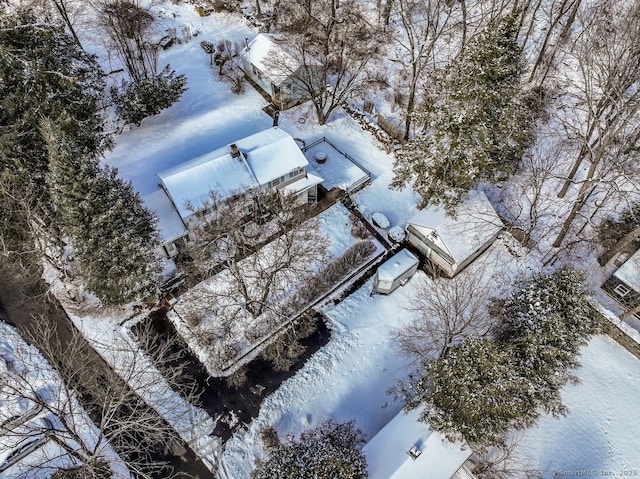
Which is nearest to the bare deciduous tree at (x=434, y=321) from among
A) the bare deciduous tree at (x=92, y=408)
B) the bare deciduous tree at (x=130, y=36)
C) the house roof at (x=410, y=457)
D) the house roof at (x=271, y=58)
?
the house roof at (x=410, y=457)

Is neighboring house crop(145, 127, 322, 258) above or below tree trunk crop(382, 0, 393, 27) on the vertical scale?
below

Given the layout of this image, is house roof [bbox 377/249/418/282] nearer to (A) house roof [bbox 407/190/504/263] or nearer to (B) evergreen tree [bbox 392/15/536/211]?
(A) house roof [bbox 407/190/504/263]

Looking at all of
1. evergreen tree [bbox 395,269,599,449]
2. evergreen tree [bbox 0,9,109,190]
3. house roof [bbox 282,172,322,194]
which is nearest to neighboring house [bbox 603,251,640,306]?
evergreen tree [bbox 395,269,599,449]

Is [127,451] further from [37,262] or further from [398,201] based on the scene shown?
[398,201]

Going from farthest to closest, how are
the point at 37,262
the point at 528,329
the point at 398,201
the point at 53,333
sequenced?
the point at 398,201 → the point at 37,262 → the point at 53,333 → the point at 528,329

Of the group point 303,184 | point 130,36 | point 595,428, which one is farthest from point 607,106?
point 130,36

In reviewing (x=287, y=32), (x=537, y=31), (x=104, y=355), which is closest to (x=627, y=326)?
(x=537, y=31)

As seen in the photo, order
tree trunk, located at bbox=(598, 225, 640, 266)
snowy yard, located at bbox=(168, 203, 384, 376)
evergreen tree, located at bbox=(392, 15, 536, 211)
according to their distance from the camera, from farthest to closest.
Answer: tree trunk, located at bbox=(598, 225, 640, 266) < snowy yard, located at bbox=(168, 203, 384, 376) < evergreen tree, located at bbox=(392, 15, 536, 211)

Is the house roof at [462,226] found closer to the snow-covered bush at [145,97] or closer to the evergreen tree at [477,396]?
the evergreen tree at [477,396]
